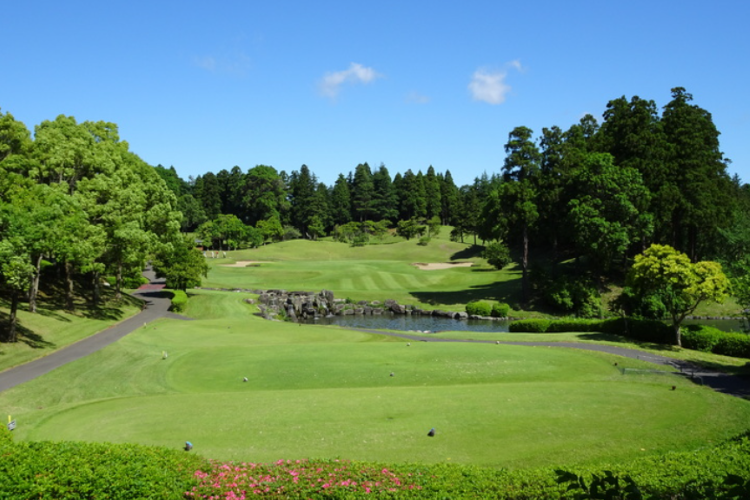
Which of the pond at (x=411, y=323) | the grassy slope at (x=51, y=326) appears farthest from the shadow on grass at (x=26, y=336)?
the pond at (x=411, y=323)

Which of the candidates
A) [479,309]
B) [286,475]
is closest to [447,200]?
[479,309]

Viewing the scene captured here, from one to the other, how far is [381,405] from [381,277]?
59407mm

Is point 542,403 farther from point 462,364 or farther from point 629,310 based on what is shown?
point 629,310

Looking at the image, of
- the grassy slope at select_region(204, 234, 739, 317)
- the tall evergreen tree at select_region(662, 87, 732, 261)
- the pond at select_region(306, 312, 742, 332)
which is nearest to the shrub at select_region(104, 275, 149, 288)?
the grassy slope at select_region(204, 234, 739, 317)

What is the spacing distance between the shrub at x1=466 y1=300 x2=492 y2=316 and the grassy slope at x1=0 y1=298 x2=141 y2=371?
3251 centimetres

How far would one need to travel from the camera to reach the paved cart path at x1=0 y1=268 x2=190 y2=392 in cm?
2364

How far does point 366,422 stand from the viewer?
45.2 feet

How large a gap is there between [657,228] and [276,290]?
4443cm

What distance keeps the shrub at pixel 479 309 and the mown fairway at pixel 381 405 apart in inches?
974

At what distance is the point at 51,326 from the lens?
34500 mm

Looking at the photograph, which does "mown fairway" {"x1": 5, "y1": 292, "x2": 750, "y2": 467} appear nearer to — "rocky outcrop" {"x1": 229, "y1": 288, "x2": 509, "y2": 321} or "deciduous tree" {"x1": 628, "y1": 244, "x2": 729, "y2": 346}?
"deciduous tree" {"x1": 628, "y1": 244, "x2": 729, "y2": 346}

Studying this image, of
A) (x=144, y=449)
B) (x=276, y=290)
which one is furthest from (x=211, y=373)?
(x=276, y=290)

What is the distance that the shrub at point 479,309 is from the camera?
52.3 meters

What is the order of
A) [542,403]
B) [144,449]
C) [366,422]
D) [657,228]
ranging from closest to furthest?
[144,449] < [366,422] < [542,403] < [657,228]
